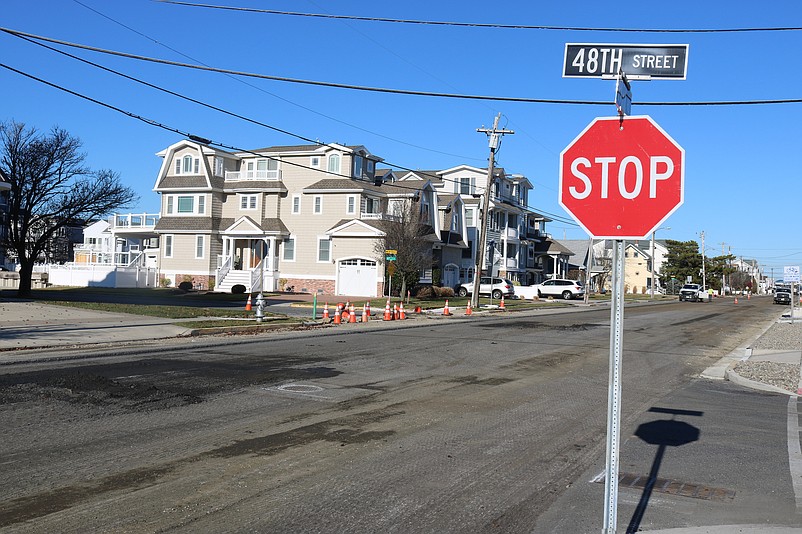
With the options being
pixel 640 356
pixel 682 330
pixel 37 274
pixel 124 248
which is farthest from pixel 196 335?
pixel 124 248

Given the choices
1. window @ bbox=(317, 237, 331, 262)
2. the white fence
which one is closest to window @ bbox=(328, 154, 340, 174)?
window @ bbox=(317, 237, 331, 262)

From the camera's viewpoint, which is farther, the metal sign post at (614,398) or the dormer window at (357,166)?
the dormer window at (357,166)

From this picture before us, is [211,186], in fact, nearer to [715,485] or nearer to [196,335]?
[196,335]

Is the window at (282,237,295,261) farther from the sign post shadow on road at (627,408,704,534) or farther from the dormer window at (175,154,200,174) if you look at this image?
the sign post shadow on road at (627,408,704,534)

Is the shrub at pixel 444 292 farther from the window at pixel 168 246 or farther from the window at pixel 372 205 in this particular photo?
the window at pixel 168 246

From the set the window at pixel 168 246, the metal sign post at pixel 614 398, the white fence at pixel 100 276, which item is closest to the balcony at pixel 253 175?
the window at pixel 168 246

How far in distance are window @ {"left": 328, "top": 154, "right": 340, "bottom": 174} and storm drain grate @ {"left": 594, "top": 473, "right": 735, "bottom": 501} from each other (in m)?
44.0

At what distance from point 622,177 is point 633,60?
44.2 inches

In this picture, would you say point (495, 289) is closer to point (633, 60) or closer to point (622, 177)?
point (633, 60)

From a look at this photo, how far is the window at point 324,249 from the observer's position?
1971 inches

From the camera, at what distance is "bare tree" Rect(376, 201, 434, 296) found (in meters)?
42.8

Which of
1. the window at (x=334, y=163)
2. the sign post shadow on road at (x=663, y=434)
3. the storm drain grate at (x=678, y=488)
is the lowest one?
the storm drain grate at (x=678, y=488)

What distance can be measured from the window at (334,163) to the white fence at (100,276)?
16221 mm

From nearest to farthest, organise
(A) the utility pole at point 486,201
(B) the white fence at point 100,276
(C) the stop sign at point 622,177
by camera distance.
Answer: (C) the stop sign at point 622,177 < (A) the utility pole at point 486,201 < (B) the white fence at point 100,276
